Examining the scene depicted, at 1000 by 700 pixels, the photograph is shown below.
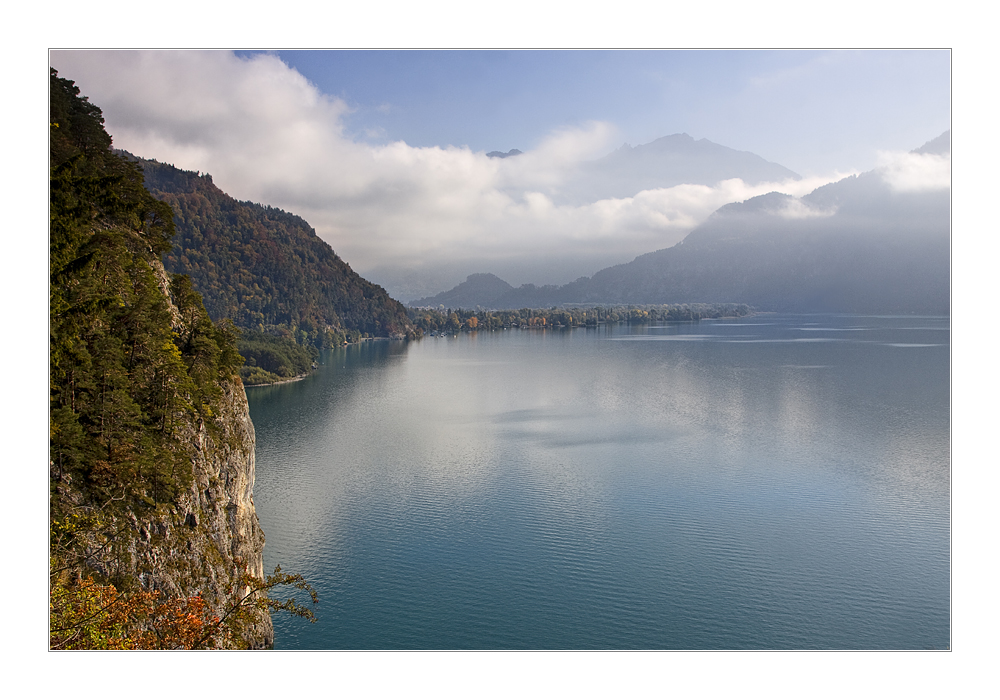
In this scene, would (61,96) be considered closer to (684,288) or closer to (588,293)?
(684,288)

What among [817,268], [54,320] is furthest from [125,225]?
[817,268]

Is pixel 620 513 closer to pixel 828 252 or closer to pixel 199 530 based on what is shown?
pixel 199 530

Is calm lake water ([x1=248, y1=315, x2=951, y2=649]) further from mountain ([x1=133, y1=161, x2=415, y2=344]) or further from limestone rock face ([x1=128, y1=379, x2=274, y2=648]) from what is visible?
mountain ([x1=133, y1=161, x2=415, y2=344])

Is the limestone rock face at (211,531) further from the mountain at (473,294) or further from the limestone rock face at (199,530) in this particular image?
the mountain at (473,294)

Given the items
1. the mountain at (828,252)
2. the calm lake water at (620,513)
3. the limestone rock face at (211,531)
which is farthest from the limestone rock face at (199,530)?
the mountain at (828,252)

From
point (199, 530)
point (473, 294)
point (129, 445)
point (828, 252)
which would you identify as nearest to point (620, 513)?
point (199, 530)
